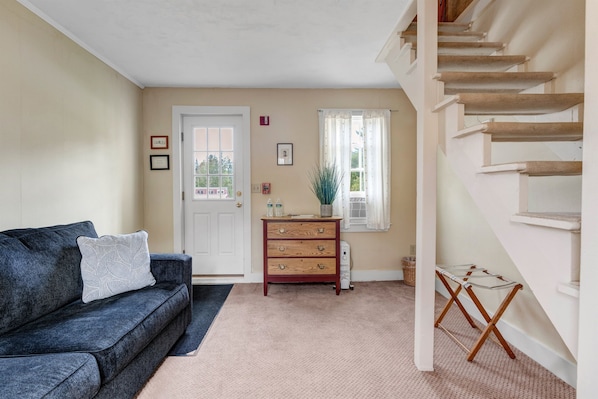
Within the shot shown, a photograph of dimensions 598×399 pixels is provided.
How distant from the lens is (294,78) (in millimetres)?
3490

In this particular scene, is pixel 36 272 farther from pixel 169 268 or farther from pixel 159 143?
pixel 159 143

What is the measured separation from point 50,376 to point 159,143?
3.03 metres

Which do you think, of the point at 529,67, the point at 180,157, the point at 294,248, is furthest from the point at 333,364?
the point at 180,157

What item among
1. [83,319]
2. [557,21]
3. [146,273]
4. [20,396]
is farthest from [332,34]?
[20,396]

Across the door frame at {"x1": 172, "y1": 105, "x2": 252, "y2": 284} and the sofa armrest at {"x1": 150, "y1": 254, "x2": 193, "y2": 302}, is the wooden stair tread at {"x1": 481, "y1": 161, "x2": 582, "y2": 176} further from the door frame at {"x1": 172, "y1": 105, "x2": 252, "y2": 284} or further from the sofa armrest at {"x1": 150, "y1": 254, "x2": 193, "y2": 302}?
the door frame at {"x1": 172, "y1": 105, "x2": 252, "y2": 284}

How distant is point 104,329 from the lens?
1.57 metres

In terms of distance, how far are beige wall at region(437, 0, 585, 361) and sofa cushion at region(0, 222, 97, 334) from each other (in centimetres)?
298

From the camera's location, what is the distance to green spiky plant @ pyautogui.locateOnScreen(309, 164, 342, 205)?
3549 mm

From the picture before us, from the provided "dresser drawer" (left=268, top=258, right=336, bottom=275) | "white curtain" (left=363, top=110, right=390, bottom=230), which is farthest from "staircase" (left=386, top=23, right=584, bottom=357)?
"dresser drawer" (left=268, top=258, right=336, bottom=275)

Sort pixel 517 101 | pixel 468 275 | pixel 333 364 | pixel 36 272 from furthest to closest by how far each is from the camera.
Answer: pixel 468 275 → pixel 333 364 → pixel 36 272 → pixel 517 101

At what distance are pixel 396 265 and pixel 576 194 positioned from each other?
7.81 feet

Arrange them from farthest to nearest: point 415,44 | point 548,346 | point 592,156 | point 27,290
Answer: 1. point 415,44
2. point 548,346
3. point 27,290
4. point 592,156

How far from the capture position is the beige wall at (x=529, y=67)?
1.73 meters

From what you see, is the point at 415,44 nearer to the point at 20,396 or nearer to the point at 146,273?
the point at 146,273
